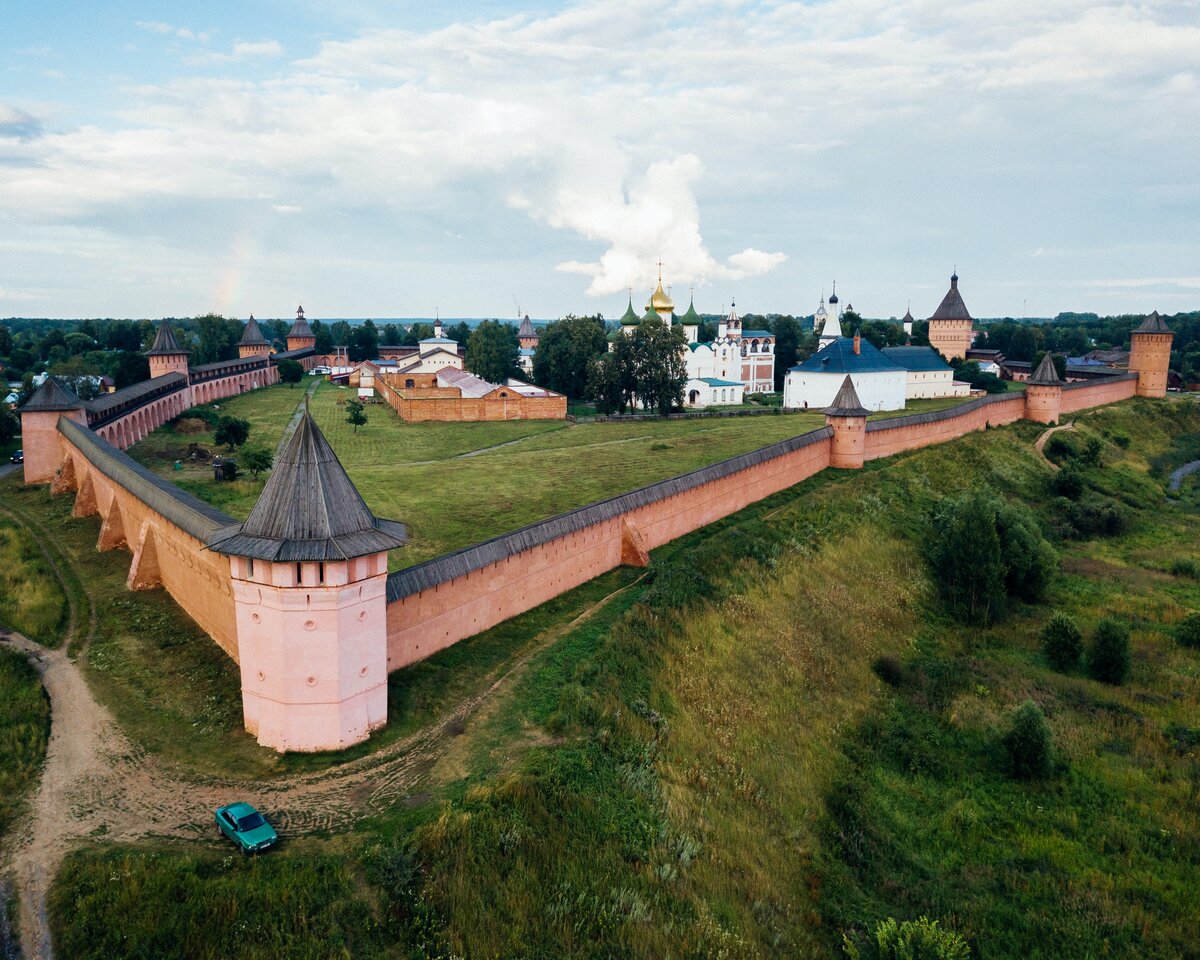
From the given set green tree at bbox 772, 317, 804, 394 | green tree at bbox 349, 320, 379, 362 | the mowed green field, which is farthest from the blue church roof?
green tree at bbox 349, 320, 379, 362

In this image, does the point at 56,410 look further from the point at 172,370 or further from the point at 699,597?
the point at 699,597

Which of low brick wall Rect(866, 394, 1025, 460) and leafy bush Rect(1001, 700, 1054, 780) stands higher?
low brick wall Rect(866, 394, 1025, 460)

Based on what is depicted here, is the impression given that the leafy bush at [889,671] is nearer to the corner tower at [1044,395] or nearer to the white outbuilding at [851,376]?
the white outbuilding at [851,376]

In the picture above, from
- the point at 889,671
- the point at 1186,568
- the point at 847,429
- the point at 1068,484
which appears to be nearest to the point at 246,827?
the point at 889,671

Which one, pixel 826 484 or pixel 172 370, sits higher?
pixel 172 370

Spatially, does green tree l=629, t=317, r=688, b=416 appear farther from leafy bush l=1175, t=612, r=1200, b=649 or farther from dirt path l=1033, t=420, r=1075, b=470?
leafy bush l=1175, t=612, r=1200, b=649

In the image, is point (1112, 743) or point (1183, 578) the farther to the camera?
point (1183, 578)

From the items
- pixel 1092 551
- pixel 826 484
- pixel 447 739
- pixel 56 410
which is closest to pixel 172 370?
pixel 56 410
